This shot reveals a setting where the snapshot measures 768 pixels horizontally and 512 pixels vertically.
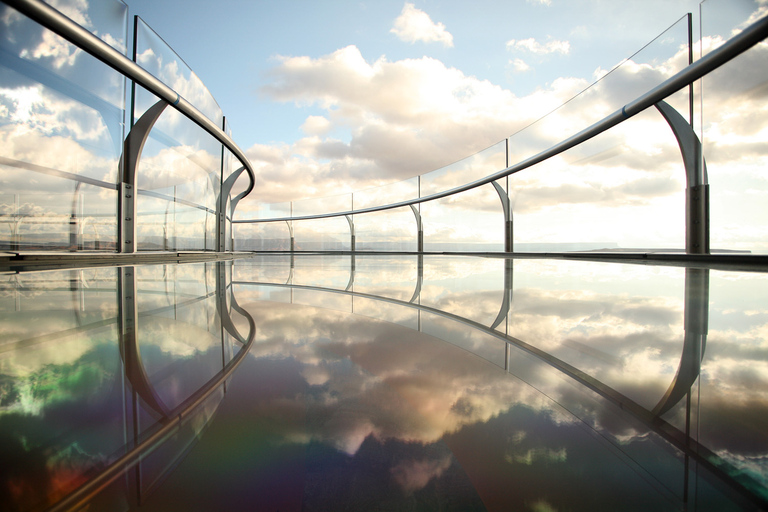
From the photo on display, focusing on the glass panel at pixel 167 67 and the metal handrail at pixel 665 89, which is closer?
the metal handrail at pixel 665 89

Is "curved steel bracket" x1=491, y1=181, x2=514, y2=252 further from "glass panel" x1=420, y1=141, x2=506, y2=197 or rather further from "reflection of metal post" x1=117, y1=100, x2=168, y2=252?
"reflection of metal post" x1=117, y1=100, x2=168, y2=252

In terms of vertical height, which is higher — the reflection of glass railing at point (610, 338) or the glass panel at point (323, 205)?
the glass panel at point (323, 205)

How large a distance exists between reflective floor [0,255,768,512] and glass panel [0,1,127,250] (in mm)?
3744

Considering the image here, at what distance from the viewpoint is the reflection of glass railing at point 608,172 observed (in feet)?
13.1

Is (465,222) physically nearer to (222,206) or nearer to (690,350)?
(222,206)

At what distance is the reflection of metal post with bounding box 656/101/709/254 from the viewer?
3.85 m

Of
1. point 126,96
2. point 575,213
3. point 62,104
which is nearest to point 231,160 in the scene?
point 126,96

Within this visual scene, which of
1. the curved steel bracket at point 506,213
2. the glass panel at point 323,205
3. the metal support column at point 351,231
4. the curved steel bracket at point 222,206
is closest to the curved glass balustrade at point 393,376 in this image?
the curved steel bracket at point 222,206

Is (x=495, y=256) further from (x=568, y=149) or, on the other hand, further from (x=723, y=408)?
(x=723, y=408)

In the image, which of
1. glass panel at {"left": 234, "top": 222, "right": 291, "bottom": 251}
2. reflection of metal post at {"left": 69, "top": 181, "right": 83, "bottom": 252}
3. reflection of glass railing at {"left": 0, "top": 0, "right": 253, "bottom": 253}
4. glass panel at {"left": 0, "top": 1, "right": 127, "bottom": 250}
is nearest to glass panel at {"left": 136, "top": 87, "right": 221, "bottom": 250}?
reflection of glass railing at {"left": 0, "top": 0, "right": 253, "bottom": 253}

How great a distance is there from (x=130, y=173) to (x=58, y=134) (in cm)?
79

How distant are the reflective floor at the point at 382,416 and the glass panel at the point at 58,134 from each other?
12.3ft

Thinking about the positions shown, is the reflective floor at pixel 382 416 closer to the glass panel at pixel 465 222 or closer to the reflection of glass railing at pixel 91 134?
the reflection of glass railing at pixel 91 134

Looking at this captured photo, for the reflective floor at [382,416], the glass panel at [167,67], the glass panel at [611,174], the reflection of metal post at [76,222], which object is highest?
the glass panel at [167,67]
